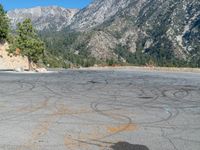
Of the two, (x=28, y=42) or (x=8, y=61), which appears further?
(x=8, y=61)

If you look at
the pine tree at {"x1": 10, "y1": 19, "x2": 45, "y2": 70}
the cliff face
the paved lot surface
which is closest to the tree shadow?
the paved lot surface

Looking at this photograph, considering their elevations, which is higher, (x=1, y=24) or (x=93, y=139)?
(x=1, y=24)

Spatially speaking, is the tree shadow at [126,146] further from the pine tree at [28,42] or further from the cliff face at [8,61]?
the cliff face at [8,61]

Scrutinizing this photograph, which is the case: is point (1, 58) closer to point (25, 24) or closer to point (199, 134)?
point (25, 24)

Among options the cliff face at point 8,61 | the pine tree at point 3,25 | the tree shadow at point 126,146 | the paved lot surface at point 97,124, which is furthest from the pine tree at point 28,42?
the tree shadow at point 126,146

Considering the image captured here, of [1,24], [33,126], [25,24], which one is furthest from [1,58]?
[33,126]

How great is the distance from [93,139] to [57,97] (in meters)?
13.0

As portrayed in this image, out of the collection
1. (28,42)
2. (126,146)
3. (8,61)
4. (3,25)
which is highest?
(3,25)

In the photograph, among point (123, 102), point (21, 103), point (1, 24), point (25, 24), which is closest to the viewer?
point (21, 103)

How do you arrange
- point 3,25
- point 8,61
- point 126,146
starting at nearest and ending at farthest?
point 126,146
point 3,25
point 8,61

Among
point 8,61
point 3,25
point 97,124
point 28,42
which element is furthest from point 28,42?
point 97,124

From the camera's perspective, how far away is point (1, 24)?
97.8m

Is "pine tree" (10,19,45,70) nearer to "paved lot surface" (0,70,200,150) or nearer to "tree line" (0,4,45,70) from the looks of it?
"tree line" (0,4,45,70)

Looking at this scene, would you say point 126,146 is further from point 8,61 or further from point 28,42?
point 8,61
